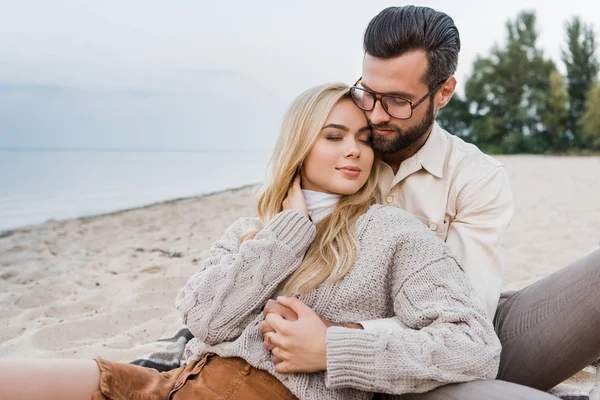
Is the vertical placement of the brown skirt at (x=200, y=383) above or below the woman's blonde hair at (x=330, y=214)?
below

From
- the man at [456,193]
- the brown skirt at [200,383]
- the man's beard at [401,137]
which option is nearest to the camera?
the brown skirt at [200,383]

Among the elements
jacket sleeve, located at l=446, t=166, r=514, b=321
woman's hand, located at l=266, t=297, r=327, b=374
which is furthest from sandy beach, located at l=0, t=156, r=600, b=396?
woman's hand, located at l=266, t=297, r=327, b=374

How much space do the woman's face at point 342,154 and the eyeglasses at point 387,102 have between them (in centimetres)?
7

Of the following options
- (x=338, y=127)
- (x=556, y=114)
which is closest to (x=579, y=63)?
(x=556, y=114)

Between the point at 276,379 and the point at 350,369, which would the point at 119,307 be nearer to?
the point at 276,379

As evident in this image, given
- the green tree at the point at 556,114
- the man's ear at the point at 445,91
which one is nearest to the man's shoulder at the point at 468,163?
the man's ear at the point at 445,91

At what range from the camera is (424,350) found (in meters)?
1.69

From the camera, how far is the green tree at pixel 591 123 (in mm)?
27953

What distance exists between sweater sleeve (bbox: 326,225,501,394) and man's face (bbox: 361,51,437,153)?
86 cm

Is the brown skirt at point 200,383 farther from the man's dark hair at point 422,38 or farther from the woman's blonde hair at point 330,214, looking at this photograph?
the man's dark hair at point 422,38

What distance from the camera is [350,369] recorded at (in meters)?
1.72

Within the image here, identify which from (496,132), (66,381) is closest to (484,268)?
(66,381)

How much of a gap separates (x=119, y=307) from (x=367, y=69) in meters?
2.25

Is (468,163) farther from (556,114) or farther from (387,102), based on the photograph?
(556,114)
